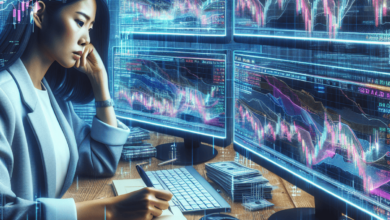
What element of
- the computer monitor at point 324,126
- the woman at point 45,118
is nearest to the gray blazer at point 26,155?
the woman at point 45,118

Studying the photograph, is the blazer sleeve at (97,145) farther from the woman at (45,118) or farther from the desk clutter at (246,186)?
the desk clutter at (246,186)

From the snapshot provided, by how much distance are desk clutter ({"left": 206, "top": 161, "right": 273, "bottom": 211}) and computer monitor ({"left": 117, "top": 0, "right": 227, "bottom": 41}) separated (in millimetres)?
420

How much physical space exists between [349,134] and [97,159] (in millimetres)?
665

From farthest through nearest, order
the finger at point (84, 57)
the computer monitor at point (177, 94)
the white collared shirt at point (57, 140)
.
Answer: the computer monitor at point (177, 94) → the finger at point (84, 57) → the white collared shirt at point (57, 140)

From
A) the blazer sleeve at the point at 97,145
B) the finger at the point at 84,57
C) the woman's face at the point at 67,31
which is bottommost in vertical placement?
the blazer sleeve at the point at 97,145

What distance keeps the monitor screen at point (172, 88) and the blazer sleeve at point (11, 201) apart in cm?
49

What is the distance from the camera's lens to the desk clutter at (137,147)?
44.3 inches

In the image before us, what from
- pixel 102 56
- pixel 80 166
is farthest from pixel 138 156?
pixel 102 56

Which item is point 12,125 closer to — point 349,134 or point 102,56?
point 102,56

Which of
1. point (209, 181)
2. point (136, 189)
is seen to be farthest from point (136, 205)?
point (209, 181)

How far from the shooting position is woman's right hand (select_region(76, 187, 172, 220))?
0.73 meters

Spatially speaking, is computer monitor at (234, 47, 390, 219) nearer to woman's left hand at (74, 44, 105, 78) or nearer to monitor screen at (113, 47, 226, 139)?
monitor screen at (113, 47, 226, 139)

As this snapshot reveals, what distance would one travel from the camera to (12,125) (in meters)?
0.71

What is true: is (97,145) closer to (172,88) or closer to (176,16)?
(172,88)
